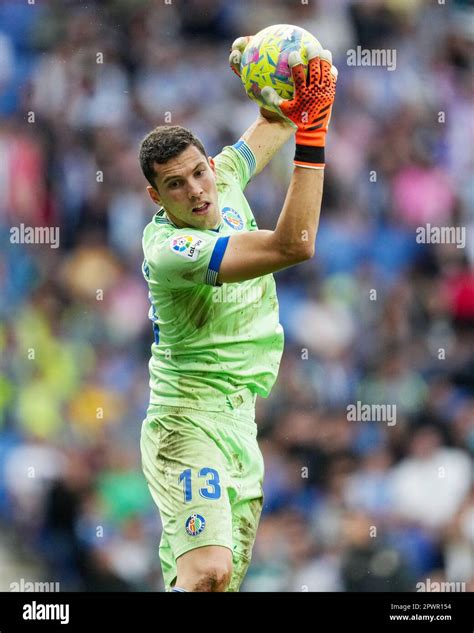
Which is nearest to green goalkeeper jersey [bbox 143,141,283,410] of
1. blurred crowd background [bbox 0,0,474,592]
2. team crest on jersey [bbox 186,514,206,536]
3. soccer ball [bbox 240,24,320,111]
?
team crest on jersey [bbox 186,514,206,536]

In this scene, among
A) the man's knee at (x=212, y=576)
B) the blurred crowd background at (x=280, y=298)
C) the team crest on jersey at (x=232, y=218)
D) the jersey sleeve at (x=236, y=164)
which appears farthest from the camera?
the blurred crowd background at (x=280, y=298)

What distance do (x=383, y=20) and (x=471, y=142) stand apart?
1339 mm

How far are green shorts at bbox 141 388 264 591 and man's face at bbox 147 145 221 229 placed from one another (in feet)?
2.68

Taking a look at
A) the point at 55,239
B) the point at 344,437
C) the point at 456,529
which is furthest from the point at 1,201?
the point at 456,529

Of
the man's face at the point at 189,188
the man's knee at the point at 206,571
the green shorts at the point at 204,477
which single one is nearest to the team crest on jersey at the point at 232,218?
the man's face at the point at 189,188

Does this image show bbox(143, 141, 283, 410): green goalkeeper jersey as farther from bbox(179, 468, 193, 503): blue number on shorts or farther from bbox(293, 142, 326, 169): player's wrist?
bbox(293, 142, 326, 169): player's wrist

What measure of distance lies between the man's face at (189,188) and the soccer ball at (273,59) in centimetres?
39

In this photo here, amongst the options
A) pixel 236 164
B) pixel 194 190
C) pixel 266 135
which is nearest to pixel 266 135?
pixel 266 135

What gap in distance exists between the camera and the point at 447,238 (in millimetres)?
9133

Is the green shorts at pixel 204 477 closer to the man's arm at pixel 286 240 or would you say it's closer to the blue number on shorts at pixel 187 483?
the blue number on shorts at pixel 187 483

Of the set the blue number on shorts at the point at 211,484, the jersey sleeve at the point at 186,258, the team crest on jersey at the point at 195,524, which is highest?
the jersey sleeve at the point at 186,258

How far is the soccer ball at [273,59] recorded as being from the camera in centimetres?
484

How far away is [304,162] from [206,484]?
1.40 metres

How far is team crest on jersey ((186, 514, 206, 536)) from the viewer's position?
4836mm
